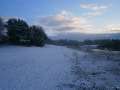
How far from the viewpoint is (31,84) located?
9.13 m

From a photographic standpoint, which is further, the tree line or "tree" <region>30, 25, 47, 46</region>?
"tree" <region>30, 25, 47, 46</region>

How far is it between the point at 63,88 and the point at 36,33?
4033cm

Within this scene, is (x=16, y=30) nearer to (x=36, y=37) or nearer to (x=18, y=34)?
(x=18, y=34)

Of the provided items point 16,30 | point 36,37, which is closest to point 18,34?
point 16,30

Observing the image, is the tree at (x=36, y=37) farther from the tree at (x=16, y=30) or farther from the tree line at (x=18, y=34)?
the tree at (x=16, y=30)

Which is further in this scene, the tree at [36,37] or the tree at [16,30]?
the tree at [36,37]

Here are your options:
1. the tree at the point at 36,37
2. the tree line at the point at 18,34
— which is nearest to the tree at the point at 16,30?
the tree line at the point at 18,34

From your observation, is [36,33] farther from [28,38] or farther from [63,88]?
[63,88]

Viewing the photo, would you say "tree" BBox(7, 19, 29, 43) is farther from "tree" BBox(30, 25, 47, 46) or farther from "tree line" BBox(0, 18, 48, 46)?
"tree" BBox(30, 25, 47, 46)

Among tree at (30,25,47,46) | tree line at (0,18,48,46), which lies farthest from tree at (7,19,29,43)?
tree at (30,25,47,46)

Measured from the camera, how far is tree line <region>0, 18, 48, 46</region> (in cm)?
4266

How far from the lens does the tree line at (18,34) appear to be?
140 feet

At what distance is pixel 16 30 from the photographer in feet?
141

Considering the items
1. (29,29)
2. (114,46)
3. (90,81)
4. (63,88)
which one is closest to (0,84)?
(63,88)
